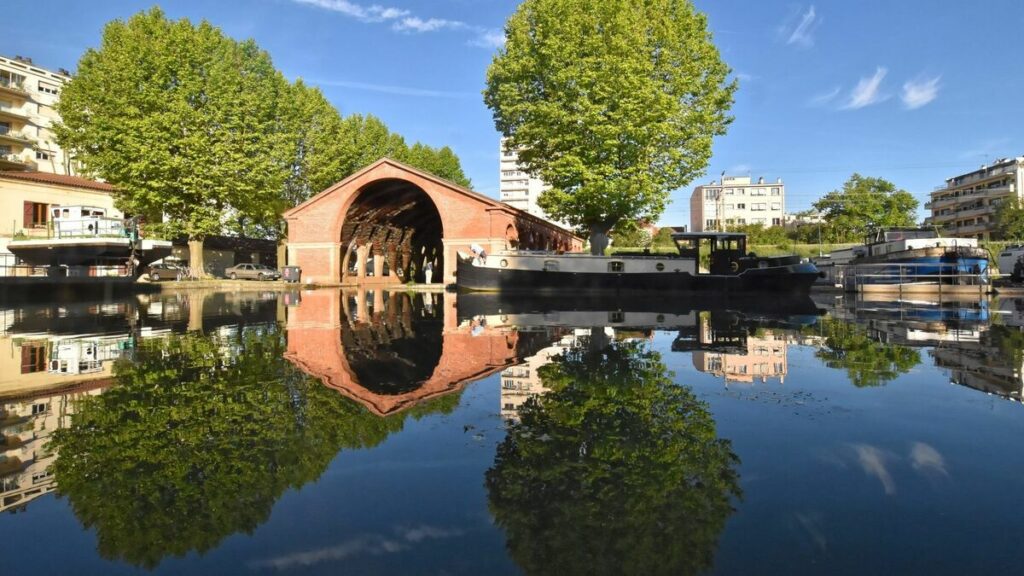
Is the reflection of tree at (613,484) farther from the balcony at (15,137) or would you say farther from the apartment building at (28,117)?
the balcony at (15,137)

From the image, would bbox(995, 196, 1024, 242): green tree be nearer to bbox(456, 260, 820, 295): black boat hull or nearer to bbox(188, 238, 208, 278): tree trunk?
bbox(456, 260, 820, 295): black boat hull

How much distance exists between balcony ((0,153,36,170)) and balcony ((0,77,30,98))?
5.73 meters

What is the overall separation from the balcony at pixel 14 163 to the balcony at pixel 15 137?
130cm

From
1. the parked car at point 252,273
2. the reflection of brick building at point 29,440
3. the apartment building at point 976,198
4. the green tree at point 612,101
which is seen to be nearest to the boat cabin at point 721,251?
the green tree at point 612,101

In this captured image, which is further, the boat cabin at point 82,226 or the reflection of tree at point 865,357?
the boat cabin at point 82,226

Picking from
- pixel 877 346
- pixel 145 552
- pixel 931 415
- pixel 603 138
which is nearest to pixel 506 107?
pixel 603 138

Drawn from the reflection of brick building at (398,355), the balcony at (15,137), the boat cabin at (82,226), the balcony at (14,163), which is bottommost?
the reflection of brick building at (398,355)

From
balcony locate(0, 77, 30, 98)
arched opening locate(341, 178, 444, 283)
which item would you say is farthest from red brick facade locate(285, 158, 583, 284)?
balcony locate(0, 77, 30, 98)

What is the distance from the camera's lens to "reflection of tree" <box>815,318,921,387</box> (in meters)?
6.69

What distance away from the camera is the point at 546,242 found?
150 feet

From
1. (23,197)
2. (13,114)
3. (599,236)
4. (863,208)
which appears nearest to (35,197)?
(23,197)

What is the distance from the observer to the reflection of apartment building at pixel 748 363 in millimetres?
6631

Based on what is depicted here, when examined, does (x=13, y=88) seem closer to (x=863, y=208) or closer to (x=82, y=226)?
(x=82, y=226)

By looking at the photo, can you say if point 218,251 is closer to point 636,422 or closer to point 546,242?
point 546,242
